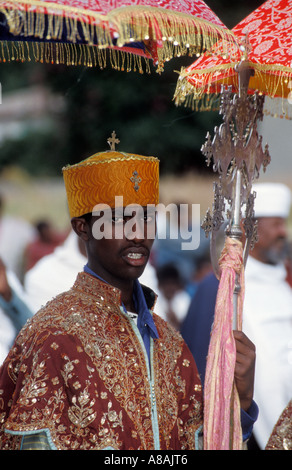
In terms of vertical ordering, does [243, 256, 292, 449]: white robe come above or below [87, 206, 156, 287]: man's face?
below

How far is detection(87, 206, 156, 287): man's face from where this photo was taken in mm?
3697

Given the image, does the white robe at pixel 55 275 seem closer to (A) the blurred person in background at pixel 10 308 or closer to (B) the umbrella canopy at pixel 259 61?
(A) the blurred person in background at pixel 10 308

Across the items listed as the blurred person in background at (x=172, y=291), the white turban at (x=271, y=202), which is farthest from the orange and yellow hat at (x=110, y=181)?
the blurred person in background at (x=172, y=291)

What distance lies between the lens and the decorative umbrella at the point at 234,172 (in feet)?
12.4

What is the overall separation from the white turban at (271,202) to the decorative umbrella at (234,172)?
2.66 m

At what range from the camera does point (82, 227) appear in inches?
153

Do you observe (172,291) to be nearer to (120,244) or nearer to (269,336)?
(269,336)

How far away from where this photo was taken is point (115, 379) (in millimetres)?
3553

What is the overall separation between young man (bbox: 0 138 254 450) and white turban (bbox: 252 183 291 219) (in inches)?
119

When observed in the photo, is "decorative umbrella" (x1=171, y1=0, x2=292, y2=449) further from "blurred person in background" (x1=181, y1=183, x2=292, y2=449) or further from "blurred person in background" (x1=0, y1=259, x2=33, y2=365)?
"blurred person in background" (x1=0, y1=259, x2=33, y2=365)

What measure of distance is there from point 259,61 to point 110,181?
1.01 meters

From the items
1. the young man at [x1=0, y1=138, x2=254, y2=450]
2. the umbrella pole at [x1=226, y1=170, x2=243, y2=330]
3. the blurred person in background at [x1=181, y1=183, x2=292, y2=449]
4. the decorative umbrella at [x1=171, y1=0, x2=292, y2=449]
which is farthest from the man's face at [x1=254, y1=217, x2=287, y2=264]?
the young man at [x1=0, y1=138, x2=254, y2=450]

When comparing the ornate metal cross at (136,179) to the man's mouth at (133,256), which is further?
the ornate metal cross at (136,179)

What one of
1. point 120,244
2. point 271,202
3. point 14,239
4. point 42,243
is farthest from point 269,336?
point 14,239
